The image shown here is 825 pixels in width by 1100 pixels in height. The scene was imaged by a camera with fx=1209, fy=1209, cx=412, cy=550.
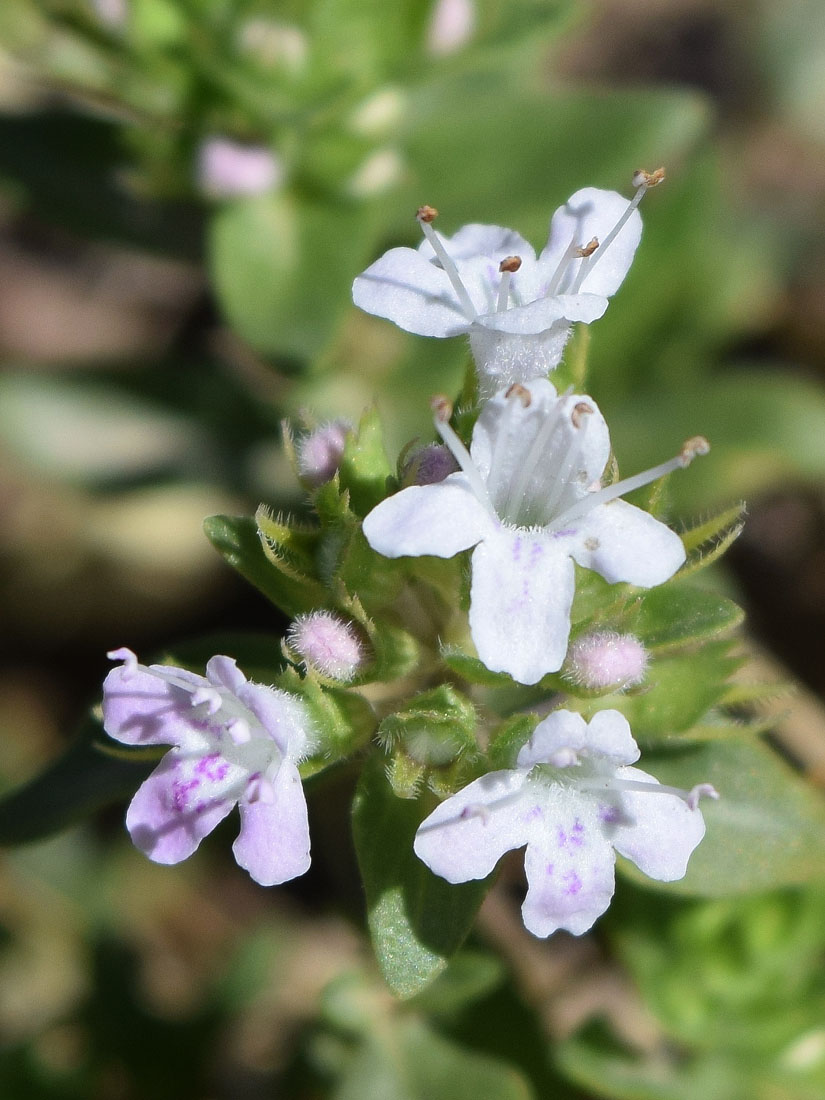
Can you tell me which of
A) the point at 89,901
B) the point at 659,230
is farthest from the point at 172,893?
the point at 659,230

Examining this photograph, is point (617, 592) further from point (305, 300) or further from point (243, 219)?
point (243, 219)

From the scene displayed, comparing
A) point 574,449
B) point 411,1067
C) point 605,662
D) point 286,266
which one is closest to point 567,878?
point 605,662

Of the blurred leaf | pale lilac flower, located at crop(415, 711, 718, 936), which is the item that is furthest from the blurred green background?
pale lilac flower, located at crop(415, 711, 718, 936)

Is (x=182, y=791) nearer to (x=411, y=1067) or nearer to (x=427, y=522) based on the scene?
(x=427, y=522)

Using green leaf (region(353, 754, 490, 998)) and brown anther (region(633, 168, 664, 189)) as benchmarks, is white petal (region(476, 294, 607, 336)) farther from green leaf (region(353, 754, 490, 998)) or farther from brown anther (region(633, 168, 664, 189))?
green leaf (region(353, 754, 490, 998))

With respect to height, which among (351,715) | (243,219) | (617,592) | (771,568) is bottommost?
(771,568)

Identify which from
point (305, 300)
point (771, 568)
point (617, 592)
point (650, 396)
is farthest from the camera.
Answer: point (771, 568)
